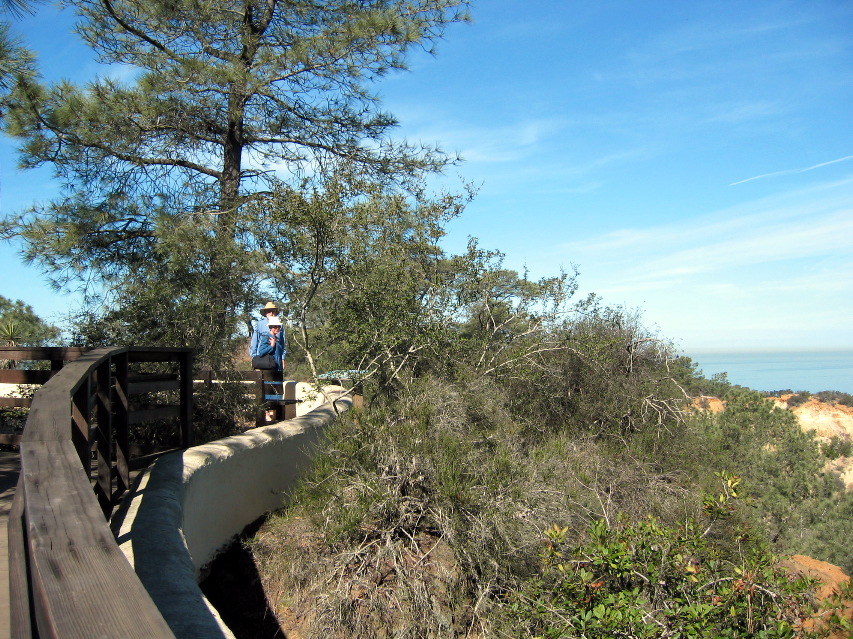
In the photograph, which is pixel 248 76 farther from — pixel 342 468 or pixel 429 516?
pixel 429 516

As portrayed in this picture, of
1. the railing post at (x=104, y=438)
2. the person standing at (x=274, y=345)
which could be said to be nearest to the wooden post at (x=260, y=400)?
the person standing at (x=274, y=345)

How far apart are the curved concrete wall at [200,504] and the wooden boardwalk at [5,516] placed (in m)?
0.54

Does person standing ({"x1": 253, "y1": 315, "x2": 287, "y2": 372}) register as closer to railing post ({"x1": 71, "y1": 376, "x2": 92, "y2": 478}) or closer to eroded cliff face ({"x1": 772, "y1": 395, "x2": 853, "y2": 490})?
railing post ({"x1": 71, "y1": 376, "x2": 92, "y2": 478})

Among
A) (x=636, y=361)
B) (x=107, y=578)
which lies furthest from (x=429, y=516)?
(x=636, y=361)

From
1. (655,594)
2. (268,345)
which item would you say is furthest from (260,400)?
(655,594)

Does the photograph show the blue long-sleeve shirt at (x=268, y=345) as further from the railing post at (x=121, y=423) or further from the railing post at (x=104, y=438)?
the railing post at (x=104, y=438)

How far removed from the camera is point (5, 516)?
4.72 m

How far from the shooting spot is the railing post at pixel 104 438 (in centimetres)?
429

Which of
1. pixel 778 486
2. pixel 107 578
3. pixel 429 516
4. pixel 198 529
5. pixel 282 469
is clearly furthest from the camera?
pixel 778 486

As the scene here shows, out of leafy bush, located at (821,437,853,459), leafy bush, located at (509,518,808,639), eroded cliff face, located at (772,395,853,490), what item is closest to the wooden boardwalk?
leafy bush, located at (509,518,808,639)

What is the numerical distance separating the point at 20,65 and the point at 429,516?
7.05 meters

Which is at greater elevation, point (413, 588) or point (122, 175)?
point (122, 175)

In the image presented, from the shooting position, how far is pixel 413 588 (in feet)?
19.9

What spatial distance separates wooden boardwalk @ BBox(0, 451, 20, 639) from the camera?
294cm
